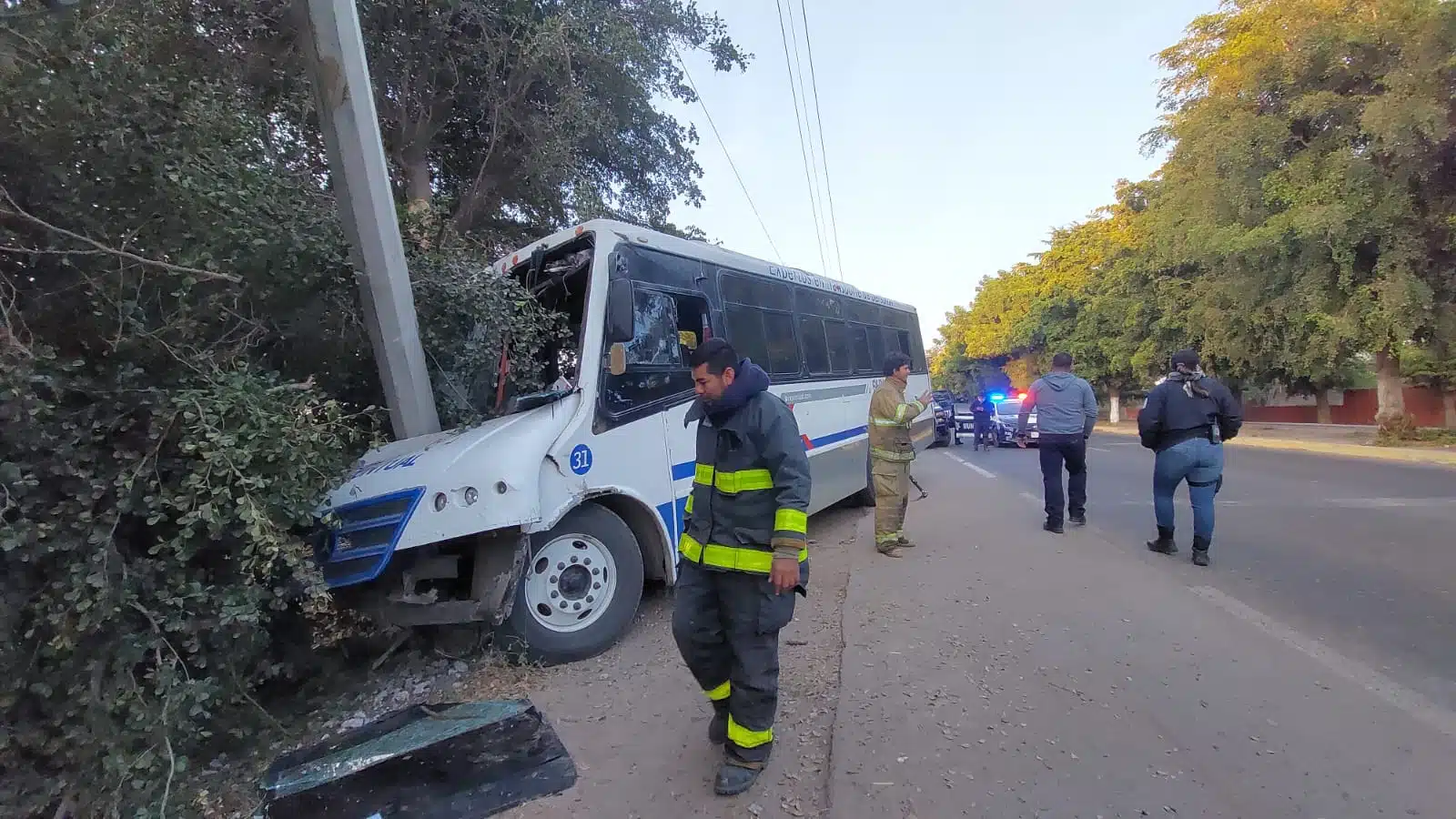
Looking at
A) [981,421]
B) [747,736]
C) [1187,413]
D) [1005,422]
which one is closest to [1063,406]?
[1187,413]

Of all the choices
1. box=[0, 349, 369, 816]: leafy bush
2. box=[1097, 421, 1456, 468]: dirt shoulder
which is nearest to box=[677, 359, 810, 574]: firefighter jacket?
box=[0, 349, 369, 816]: leafy bush

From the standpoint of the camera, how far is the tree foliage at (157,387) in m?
→ 2.96

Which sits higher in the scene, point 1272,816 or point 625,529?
point 625,529

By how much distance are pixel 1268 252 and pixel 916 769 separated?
751 inches

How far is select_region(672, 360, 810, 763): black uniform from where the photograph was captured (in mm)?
3121

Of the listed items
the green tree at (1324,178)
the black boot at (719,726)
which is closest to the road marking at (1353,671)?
the black boot at (719,726)

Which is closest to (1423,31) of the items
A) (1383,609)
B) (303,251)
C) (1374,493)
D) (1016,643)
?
(1374,493)

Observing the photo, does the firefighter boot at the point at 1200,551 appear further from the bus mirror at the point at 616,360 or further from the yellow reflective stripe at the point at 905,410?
the bus mirror at the point at 616,360

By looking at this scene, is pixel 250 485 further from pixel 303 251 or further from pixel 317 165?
pixel 317 165

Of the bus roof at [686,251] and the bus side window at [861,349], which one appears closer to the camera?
the bus roof at [686,251]

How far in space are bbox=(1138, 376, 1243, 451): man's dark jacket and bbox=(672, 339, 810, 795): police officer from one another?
14.0 ft

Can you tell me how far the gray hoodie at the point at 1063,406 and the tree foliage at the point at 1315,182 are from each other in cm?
1172

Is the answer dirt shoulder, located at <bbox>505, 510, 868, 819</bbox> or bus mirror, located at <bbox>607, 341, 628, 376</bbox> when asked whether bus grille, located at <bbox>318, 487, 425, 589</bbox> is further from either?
bus mirror, located at <bbox>607, 341, 628, 376</bbox>

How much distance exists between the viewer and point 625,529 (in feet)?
16.1
